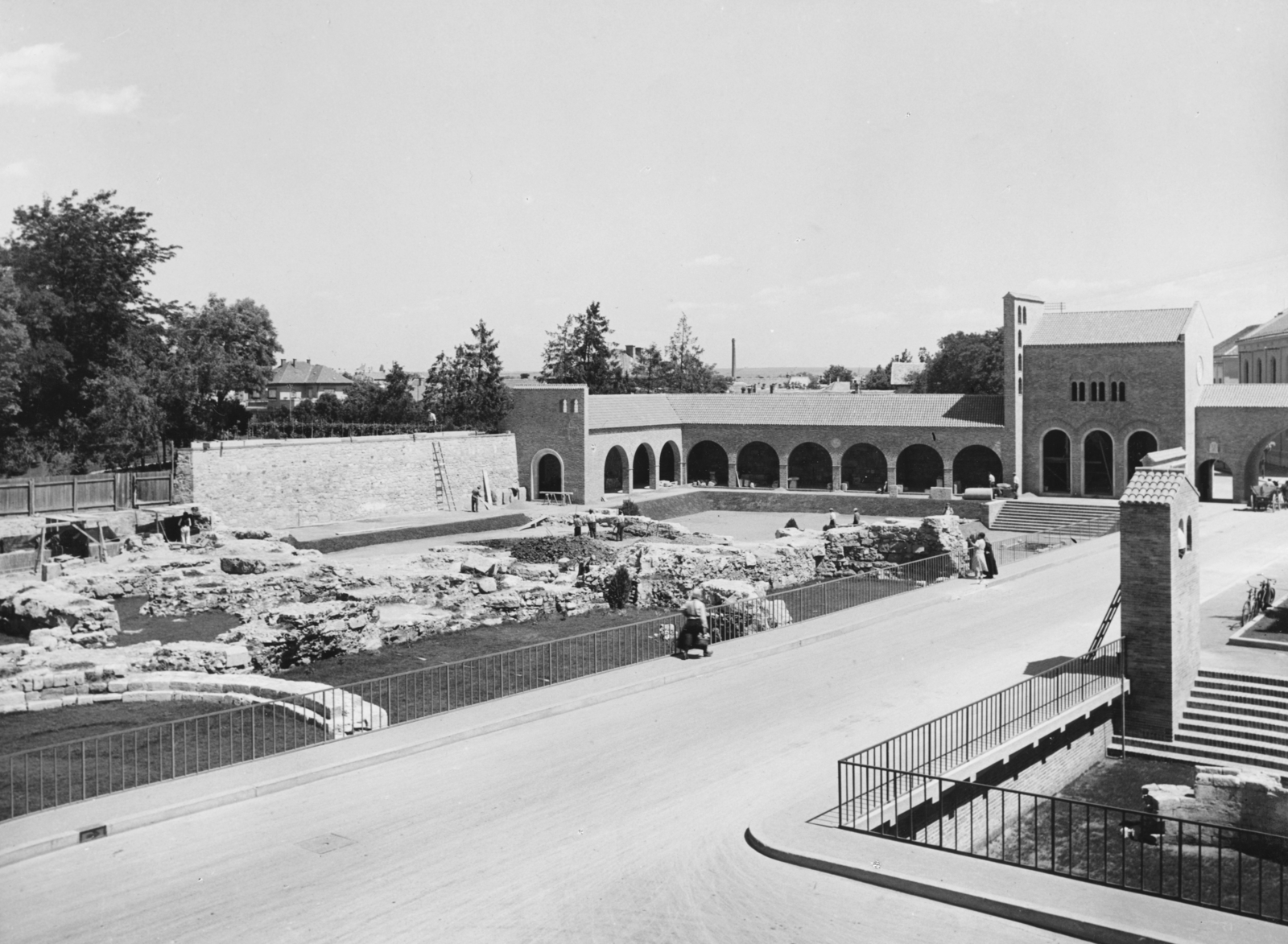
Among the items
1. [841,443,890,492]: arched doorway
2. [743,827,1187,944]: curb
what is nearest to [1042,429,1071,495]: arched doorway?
[841,443,890,492]: arched doorway

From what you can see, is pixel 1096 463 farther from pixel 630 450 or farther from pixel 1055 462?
pixel 630 450

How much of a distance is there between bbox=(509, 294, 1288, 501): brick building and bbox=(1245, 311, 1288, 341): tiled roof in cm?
2159

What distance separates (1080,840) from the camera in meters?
14.1

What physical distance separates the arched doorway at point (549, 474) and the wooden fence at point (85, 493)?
17.9 meters

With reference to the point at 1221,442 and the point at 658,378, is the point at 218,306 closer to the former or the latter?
the point at 658,378

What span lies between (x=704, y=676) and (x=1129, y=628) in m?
6.72

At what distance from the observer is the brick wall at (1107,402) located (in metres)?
43.7

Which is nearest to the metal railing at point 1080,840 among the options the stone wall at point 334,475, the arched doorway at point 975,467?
the stone wall at point 334,475

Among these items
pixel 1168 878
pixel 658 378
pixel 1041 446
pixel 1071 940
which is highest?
pixel 658 378

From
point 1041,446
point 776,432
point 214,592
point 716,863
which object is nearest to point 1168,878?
point 716,863

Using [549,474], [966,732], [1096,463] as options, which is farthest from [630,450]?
[966,732]

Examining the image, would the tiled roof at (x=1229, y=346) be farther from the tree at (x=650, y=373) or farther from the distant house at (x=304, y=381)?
the distant house at (x=304, y=381)

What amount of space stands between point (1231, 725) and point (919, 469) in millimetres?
34683

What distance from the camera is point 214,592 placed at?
24828 millimetres
